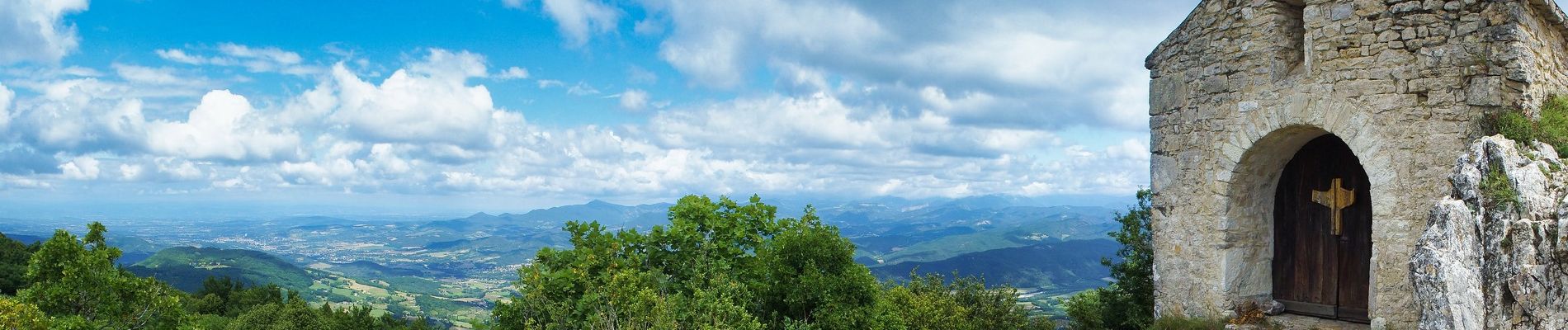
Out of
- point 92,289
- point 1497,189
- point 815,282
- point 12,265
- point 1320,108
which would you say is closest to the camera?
point 1497,189

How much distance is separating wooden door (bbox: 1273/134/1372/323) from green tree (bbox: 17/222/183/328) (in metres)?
13.6

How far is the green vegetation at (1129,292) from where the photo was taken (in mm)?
14773

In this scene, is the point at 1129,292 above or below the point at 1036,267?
above

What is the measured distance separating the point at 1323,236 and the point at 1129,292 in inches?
251

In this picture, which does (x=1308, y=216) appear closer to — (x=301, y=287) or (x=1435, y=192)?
(x=1435, y=192)

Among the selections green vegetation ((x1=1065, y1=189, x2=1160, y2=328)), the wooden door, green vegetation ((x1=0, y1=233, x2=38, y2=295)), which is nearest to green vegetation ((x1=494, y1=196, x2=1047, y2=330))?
the wooden door

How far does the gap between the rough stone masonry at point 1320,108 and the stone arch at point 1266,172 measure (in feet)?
0.05

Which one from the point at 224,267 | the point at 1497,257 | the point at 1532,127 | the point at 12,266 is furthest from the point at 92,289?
the point at 224,267

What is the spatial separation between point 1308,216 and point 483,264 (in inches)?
7269

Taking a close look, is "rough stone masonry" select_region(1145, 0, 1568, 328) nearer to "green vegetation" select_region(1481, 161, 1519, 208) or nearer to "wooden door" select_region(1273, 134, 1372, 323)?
"wooden door" select_region(1273, 134, 1372, 323)

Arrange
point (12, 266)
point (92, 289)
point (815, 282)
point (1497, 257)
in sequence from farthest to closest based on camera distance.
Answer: point (12, 266) → point (92, 289) → point (815, 282) → point (1497, 257)

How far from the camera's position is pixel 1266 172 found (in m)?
9.76

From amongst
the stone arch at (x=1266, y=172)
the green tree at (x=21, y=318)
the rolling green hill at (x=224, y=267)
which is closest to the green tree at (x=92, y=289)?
the green tree at (x=21, y=318)

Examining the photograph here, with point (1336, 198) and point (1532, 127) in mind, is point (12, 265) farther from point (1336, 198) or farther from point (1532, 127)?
point (1532, 127)
